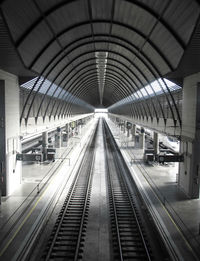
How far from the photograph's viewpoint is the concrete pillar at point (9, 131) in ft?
49.8

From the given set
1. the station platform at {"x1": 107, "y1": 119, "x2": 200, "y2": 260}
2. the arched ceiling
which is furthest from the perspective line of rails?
the arched ceiling

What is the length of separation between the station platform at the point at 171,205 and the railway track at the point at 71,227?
158 inches

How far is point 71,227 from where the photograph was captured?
1268 cm

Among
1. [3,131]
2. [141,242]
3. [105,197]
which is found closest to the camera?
[141,242]

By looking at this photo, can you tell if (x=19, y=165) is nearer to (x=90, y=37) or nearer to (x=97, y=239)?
(x=97, y=239)

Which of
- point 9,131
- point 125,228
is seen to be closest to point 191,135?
point 125,228

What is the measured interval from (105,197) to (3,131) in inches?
327

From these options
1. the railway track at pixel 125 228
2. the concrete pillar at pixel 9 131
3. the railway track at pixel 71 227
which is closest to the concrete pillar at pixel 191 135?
the railway track at pixel 125 228

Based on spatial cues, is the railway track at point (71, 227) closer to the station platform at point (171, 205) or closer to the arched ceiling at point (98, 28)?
the station platform at point (171, 205)

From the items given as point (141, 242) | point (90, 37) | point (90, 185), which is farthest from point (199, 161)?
point (90, 37)

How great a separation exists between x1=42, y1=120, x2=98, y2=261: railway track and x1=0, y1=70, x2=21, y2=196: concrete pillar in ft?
13.8

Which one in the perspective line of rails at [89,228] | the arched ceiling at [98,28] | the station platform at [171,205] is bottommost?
the perspective line of rails at [89,228]

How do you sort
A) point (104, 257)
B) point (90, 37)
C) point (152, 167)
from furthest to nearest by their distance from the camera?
point (152, 167)
point (90, 37)
point (104, 257)

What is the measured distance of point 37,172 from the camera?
22.6 meters
